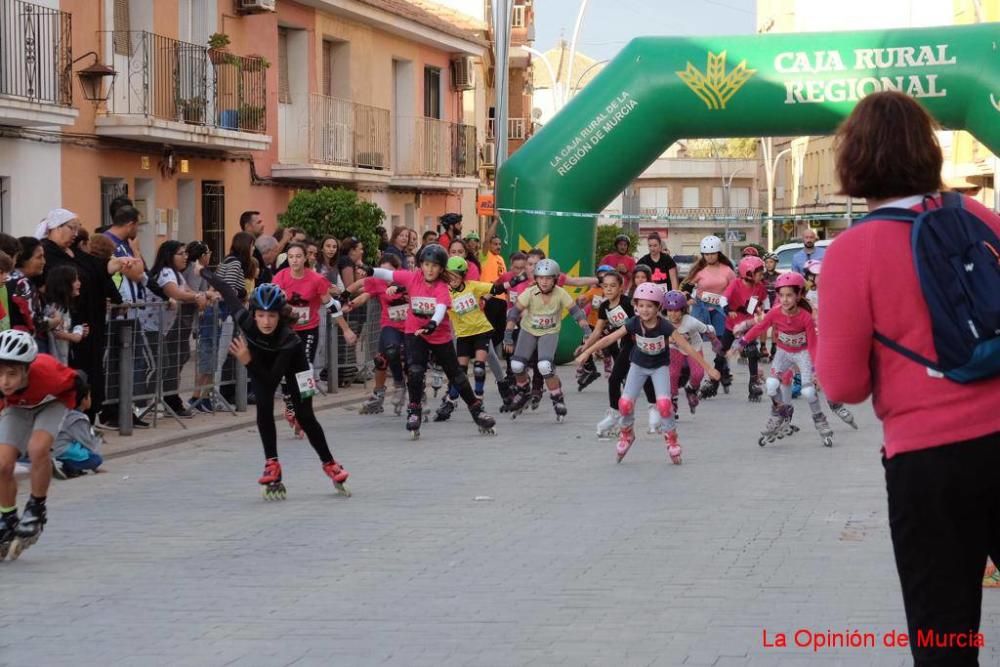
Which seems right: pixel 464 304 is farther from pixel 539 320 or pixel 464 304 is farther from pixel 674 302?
pixel 674 302

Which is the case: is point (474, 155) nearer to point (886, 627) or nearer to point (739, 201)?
point (886, 627)

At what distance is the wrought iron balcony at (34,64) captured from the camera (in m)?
20.5

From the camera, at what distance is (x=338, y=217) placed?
80.4 ft

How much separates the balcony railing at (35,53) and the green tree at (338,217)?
13.8ft

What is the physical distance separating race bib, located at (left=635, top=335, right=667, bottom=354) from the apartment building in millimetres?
10398

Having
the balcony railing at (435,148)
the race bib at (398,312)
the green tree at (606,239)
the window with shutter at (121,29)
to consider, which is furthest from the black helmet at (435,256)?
the green tree at (606,239)

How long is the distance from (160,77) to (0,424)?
16910mm

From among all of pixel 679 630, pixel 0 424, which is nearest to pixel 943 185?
pixel 679 630

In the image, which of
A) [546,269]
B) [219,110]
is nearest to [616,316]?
[546,269]

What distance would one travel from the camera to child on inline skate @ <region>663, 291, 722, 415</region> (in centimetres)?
1464

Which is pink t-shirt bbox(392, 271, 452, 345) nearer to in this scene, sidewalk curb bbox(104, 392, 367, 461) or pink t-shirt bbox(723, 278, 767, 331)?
sidewalk curb bbox(104, 392, 367, 461)

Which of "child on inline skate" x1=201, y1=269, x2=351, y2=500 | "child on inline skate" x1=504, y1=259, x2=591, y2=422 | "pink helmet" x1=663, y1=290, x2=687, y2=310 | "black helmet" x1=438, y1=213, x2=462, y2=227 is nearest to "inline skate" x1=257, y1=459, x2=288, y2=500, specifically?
"child on inline skate" x1=201, y1=269, x2=351, y2=500

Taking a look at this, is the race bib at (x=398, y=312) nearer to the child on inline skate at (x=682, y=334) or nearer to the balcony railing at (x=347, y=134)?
the child on inline skate at (x=682, y=334)

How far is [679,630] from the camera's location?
6773 millimetres
